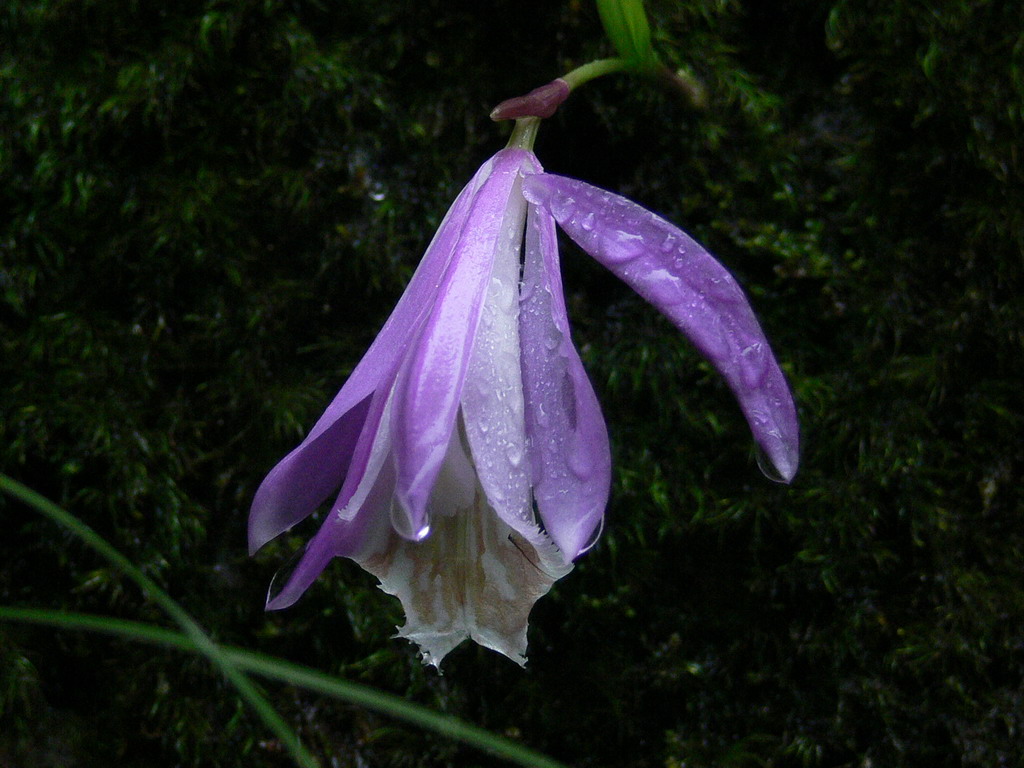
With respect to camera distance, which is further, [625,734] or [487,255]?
[625,734]

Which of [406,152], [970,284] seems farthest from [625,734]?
[406,152]

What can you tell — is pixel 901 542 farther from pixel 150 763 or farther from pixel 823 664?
pixel 150 763

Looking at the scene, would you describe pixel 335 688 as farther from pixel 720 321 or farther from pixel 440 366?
pixel 720 321

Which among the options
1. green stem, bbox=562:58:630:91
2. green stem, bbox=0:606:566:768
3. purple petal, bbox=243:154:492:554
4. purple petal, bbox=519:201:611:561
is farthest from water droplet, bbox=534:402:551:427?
green stem, bbox=562:58:630:91

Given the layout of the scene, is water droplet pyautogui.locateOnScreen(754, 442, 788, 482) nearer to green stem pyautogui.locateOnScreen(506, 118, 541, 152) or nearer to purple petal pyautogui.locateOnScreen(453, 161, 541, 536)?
purple petal pyautogui.locateOnScreen(453, 161, 541, 536)

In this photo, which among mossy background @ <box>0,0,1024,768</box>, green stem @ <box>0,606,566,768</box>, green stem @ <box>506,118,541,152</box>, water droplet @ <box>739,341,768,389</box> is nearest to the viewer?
green stem @ <box>0,606,566,768</box>

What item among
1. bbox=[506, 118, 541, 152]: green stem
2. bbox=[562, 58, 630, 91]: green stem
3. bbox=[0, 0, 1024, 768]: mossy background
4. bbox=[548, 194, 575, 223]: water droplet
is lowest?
bbox=[0, 0, 1024, 768]: mossy background

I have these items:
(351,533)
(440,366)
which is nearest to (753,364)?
(440,366)
